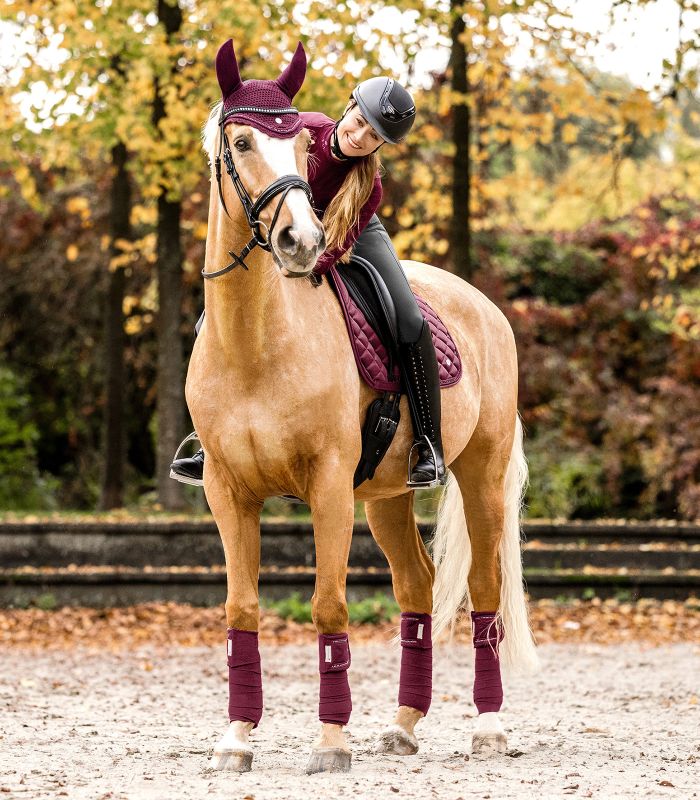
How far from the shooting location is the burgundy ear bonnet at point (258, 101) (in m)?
4.24

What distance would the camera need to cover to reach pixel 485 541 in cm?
586

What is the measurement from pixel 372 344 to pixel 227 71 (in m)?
1.36

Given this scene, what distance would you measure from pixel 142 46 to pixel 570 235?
361 inches

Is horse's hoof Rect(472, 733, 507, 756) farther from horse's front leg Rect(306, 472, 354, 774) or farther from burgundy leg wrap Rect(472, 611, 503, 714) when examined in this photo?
horse's front leg Rect(306, 472, 354, 774)

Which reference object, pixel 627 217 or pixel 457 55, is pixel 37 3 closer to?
pixel 457 55

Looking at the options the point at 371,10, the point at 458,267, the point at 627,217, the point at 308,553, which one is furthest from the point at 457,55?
the point at 627,217

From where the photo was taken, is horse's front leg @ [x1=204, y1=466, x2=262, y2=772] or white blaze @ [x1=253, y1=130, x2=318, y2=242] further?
horse's front leg @ [x1=204, y1=466, x2=262, y2=772]

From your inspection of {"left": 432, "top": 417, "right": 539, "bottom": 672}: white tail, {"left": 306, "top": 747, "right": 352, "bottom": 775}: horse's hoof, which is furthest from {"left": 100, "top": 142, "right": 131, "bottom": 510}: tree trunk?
{"left": 306, "top": 747, "right": 352, "bottom": 775}: horse's hoof

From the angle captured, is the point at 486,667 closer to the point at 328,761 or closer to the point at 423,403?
the point at 328,761

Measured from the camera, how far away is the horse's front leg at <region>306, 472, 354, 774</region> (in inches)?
183

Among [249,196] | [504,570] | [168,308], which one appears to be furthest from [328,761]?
[168,308]

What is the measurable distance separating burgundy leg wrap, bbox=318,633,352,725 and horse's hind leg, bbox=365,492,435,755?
722mm

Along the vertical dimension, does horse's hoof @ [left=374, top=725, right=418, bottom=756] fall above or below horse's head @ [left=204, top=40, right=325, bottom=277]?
below

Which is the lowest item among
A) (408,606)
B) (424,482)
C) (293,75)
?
(408,606)
